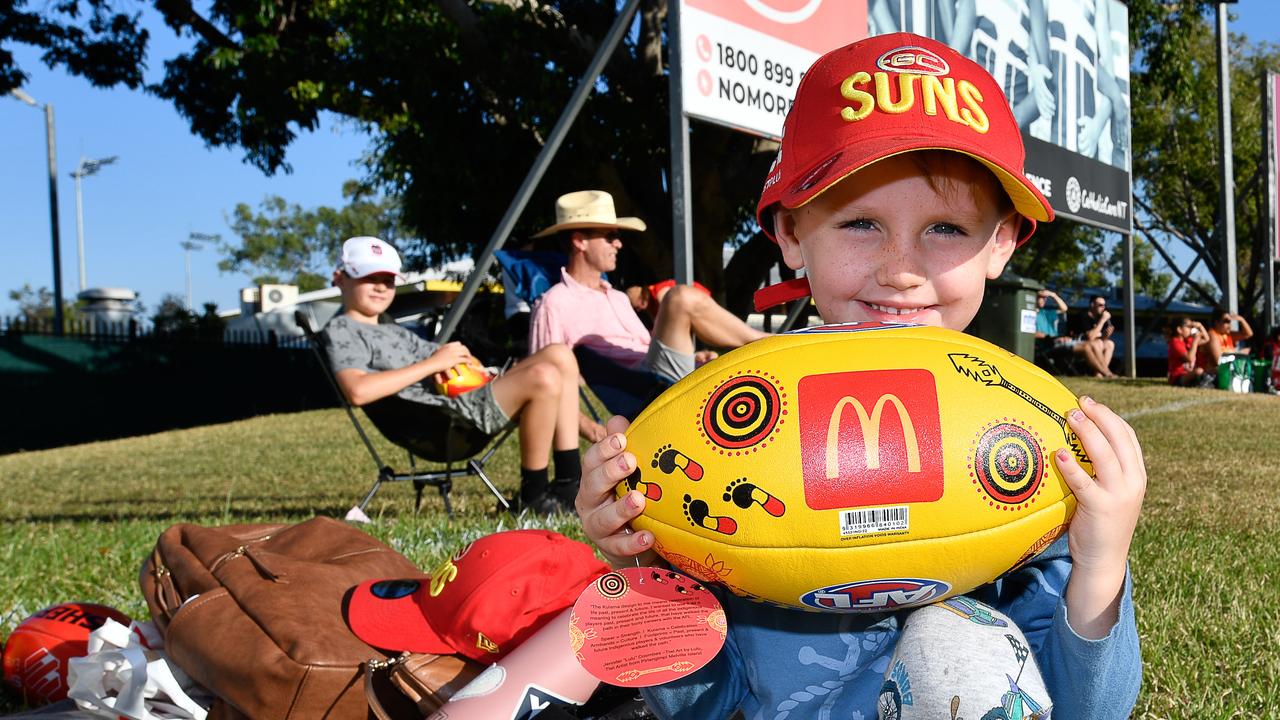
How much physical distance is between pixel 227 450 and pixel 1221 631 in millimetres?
10155

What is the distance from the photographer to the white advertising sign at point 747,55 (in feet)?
16.0

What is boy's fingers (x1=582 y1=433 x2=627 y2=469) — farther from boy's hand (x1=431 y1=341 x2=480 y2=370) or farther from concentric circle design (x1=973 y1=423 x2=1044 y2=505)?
boy's hand (x1=431 y1=341 x2=480 y2=370)

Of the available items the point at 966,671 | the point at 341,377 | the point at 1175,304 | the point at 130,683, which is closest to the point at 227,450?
the point at 341,377

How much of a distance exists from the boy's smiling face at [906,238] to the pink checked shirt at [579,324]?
407cm

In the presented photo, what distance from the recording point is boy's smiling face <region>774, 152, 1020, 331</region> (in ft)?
4.87

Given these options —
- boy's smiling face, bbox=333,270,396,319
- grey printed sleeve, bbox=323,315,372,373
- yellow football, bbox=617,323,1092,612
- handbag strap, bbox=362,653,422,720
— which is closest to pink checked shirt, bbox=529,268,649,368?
boy's smiling face, bbox=333,270,396,319

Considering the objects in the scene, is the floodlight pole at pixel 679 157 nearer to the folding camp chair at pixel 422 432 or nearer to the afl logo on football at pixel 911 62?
the folding camp chair at pixel 422 432

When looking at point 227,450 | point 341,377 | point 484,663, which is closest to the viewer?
point 484,663

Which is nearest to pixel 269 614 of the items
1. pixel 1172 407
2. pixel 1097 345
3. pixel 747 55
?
pixel 747 55

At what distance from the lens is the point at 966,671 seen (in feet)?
3.74

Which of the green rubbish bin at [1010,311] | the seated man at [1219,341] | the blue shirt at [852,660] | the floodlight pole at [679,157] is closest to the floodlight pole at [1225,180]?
the seated man at [1219,341]

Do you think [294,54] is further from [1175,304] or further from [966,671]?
[1175,304]

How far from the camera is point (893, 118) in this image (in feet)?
4.69

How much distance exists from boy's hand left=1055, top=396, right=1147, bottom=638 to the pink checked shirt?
438cm
